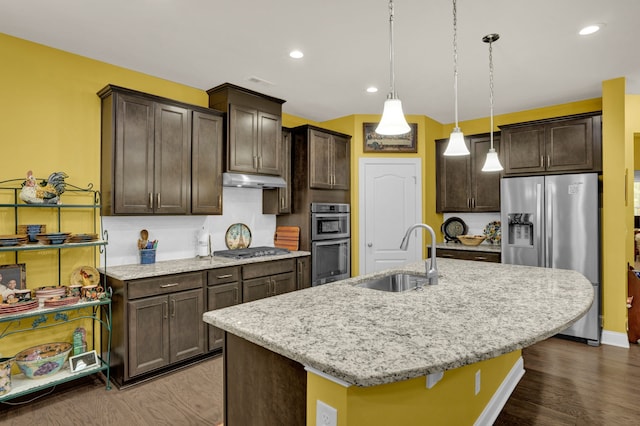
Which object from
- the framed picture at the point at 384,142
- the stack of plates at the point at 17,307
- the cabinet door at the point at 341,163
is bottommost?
the stack of plates at the point at 17,307

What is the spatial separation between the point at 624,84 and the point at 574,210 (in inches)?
52.3

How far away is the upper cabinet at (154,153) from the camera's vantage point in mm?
2949

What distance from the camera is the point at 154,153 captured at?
10.4 feet

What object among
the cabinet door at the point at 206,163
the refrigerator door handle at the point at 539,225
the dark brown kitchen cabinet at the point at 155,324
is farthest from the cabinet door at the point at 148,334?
the refrigerator door handle at the point at 539,225

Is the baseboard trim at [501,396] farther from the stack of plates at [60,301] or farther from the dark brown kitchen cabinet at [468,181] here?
the stack of plates at [60,301]

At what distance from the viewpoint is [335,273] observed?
15.2 ft

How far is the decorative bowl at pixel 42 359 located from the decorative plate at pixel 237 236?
70.3 inches

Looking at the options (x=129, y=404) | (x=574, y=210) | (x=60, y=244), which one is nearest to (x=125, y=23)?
(x=60, y=244)

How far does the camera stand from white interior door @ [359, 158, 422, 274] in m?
4.84

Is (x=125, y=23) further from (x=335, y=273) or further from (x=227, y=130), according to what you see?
Result: (x=335, y=273)

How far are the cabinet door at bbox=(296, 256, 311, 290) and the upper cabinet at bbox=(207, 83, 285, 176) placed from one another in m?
1.07

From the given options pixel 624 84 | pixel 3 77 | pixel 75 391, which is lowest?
pixel 75 391

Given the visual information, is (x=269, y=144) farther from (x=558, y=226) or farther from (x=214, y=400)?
(x=558, y=226)

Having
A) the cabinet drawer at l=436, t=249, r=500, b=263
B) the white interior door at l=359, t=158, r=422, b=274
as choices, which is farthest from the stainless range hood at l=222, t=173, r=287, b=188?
the cabinet drawer at l=436, t=249, r=500, b=263
